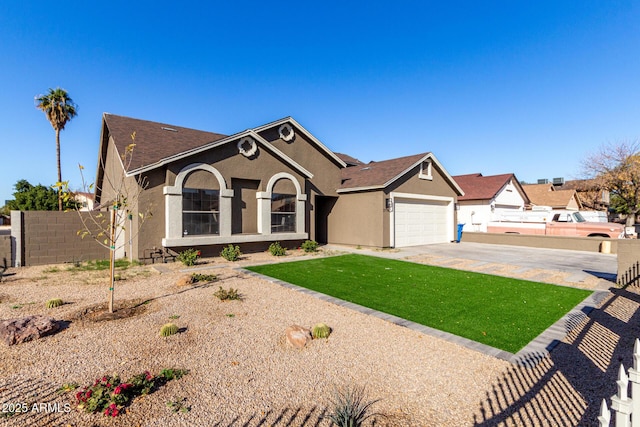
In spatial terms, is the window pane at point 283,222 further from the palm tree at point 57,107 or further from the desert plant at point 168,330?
the palm tree at point 57,107

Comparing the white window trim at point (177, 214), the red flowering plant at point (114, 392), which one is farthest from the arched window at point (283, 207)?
the red flowering plant at point (114, 392)

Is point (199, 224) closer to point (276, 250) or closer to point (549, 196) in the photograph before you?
point (276, 250)

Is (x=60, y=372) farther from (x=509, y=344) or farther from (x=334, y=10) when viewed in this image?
(x=334, y=10)

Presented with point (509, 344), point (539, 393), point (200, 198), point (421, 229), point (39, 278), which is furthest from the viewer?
point (421, 229)

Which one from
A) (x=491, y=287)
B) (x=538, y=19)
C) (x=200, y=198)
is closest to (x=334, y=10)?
(x=538, y=19)

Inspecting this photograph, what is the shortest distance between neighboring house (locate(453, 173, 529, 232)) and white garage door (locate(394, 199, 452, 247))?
17.7 ft

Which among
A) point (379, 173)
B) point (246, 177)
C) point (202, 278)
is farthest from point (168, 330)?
point (379, 173)

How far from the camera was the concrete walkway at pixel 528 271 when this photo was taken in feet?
15.4

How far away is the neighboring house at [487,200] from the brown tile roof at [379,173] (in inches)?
383

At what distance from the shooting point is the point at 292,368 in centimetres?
398

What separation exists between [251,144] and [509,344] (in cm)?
1189

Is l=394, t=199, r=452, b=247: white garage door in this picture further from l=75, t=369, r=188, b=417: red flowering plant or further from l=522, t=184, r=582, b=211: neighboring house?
l=522, t=184, r=582, b=211: neighboring house

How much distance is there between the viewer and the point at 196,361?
4.10 metres

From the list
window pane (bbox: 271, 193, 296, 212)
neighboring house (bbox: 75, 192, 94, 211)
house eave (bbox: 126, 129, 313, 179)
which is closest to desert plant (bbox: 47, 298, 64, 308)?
neighboring house (bbox: 75, 192, 94, 211)
